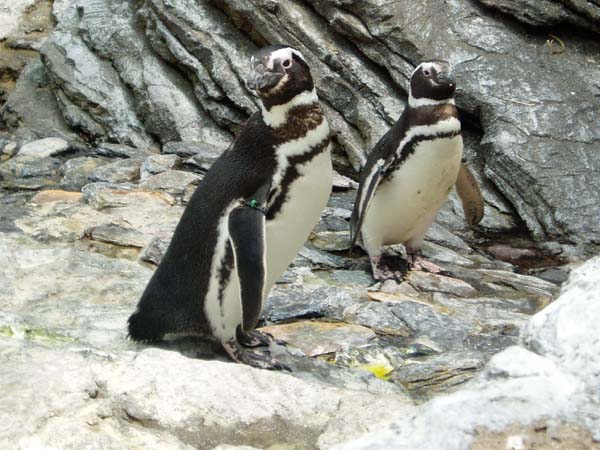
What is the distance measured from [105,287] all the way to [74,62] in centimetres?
481

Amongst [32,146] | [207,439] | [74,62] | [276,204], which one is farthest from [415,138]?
[74,62]

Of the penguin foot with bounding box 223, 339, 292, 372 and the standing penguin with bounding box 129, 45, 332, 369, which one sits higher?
the standing penguin with bounding box 129, 45, 332, 369

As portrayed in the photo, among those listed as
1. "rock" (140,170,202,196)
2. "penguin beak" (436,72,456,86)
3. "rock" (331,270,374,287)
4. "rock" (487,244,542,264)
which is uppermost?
"penguin beak" (436,72,456,86)

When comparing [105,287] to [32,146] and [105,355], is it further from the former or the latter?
[32,146]

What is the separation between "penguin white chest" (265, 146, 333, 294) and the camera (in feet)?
10.7

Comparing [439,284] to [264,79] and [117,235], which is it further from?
[264,79]

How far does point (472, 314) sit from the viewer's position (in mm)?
4297

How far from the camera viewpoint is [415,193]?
504 cm

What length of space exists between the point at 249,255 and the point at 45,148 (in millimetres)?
4452

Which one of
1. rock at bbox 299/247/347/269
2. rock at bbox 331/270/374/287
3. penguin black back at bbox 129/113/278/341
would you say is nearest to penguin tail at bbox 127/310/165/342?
penguin black back at bbox 129/113/278/341

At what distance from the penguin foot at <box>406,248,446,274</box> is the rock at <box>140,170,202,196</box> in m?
1.51

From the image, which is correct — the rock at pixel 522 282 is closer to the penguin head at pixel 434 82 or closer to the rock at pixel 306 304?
the penguin head at pixel 434 82

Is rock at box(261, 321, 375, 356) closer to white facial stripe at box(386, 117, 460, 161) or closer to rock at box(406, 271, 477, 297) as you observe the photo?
rock at box(406, 271, 477, 297)

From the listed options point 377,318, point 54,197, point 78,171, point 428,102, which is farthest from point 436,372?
point 78,171
